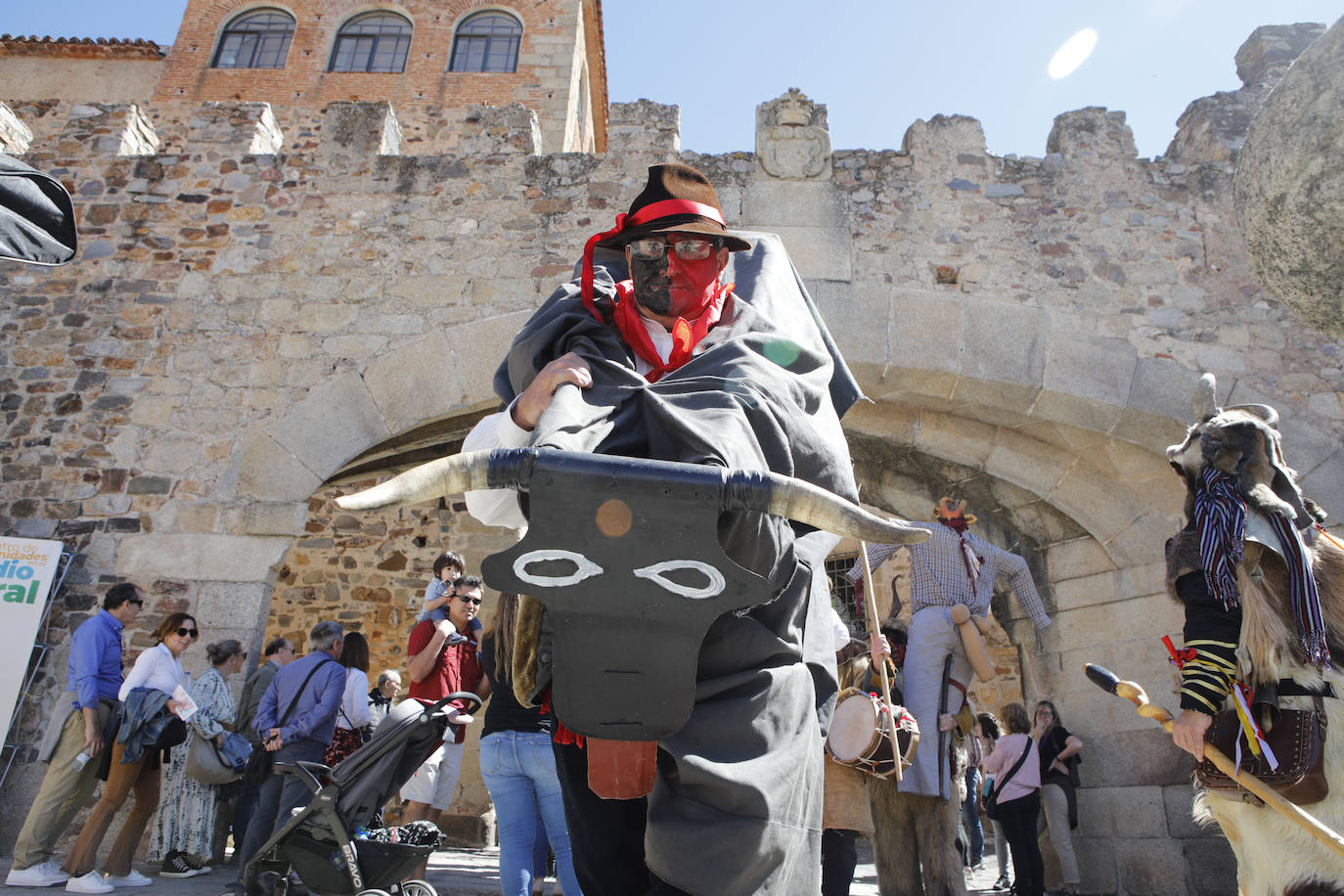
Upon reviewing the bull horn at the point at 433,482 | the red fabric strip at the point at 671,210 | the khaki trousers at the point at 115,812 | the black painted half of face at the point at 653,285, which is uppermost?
the red fabric strip at the point at 671,210

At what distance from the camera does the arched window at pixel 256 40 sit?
48.4 feet

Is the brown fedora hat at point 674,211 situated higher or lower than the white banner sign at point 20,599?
higher

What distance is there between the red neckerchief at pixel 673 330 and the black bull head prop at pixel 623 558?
0.53m

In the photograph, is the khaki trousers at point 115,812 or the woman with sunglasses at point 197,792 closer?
the khaki trousers at point 115,812

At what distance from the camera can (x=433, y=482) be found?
117 centimetres

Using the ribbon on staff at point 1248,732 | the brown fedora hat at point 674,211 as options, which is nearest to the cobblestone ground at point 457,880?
the ribbon on staff at point 1248,732

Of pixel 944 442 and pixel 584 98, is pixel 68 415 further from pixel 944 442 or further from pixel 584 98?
pixel 584 98

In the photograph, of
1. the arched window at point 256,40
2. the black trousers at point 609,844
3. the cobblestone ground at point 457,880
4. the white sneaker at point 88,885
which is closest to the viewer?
the black trousers at point 609,844

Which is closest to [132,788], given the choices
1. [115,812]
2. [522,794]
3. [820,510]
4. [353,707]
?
[115,812]

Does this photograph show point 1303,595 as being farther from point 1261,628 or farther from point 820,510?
point 820,510

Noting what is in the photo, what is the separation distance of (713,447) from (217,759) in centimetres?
455

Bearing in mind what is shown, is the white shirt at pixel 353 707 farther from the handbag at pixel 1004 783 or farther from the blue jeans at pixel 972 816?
the blue jeans at pixel 972 816

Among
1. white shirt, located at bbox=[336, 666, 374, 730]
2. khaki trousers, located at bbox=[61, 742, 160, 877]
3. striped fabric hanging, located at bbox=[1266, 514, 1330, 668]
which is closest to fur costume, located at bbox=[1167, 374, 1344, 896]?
striped fabric hanging, located at bbox=[1266, 514, 1330, 668]

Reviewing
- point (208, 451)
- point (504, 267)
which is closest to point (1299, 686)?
point (504, 267)
